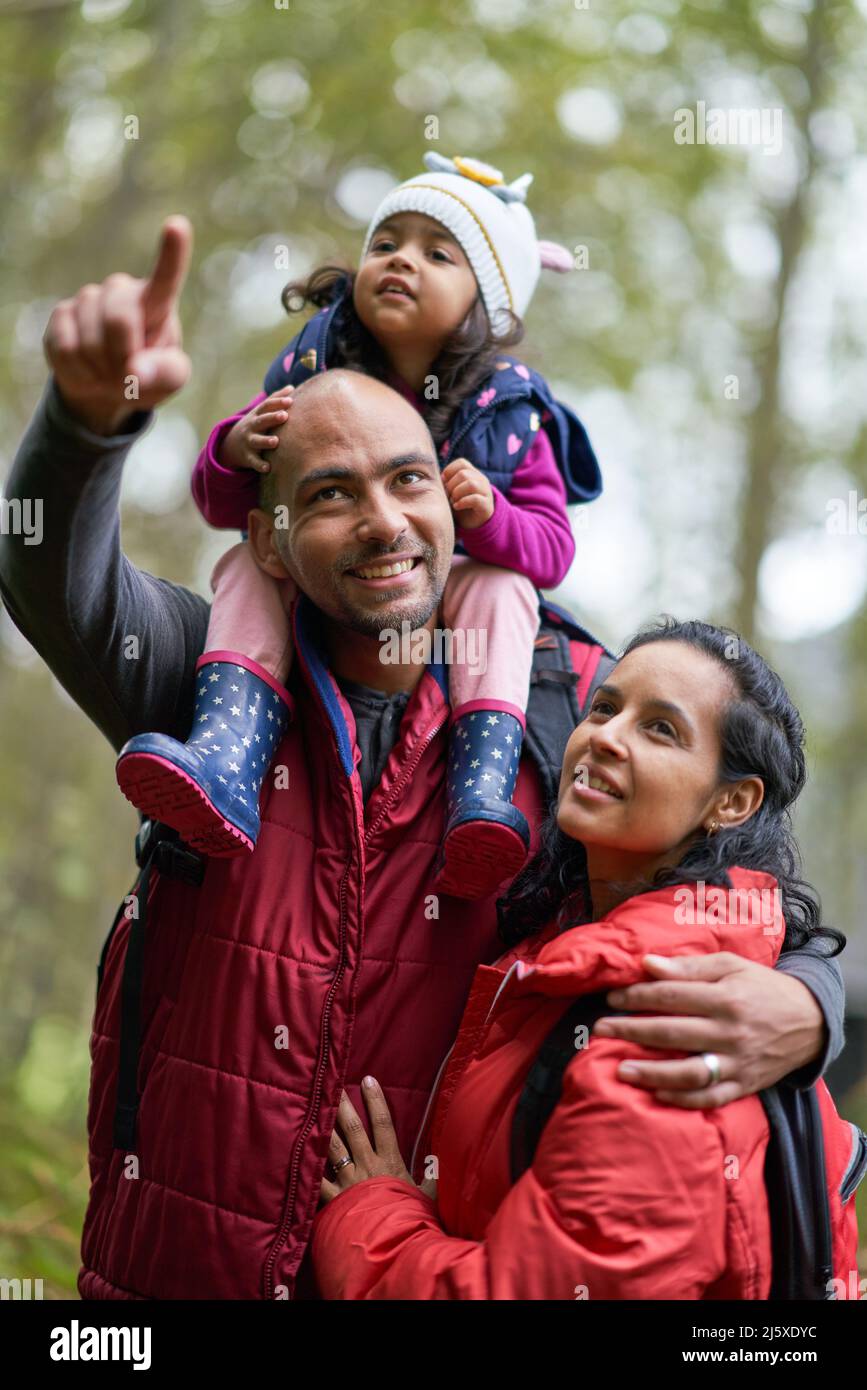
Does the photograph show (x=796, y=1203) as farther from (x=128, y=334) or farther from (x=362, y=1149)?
(x=128, y=334)

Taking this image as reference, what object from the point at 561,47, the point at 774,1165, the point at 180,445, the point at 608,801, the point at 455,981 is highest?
the point at 561,47

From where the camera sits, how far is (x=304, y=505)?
7.34 ft

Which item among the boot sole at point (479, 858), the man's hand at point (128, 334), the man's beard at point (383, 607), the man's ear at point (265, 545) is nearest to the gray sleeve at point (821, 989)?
the boot sole at point (479, 858)

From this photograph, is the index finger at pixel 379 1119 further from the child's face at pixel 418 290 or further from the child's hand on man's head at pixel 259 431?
the child's face at pixel 418 290

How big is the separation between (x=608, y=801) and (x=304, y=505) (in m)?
0.75

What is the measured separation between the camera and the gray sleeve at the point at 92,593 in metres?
1.89

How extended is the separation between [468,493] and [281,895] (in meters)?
0.76

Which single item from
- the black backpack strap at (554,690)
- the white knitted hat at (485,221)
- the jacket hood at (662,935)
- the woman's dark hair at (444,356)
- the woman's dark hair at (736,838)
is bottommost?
the jacket hood at (662,935)

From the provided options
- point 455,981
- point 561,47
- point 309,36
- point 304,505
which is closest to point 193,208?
point 309,36

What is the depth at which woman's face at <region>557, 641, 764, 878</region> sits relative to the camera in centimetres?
188

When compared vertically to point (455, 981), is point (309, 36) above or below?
above

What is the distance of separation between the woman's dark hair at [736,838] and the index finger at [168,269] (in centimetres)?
87

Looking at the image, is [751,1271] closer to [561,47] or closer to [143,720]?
[143,720]

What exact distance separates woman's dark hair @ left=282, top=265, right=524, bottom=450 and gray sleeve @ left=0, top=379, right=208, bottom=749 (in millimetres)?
561
